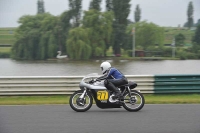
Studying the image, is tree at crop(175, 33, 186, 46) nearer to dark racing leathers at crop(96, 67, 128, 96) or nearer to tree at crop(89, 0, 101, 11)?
tree at crop(89, 0, 101, 11)

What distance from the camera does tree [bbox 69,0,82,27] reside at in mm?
17594

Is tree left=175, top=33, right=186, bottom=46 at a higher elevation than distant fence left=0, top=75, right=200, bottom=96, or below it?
higher

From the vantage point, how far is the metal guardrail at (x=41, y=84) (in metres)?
12.4

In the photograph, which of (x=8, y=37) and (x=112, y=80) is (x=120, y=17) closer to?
(x=8, y=37)

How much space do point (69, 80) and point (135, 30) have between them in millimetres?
6916

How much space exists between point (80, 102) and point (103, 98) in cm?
67

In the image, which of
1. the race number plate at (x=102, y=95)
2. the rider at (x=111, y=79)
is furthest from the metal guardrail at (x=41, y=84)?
the race number plate at (x=102, y=95)

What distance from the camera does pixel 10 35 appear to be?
54.3 feet

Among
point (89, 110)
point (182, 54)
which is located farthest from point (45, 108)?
point (182, 54)

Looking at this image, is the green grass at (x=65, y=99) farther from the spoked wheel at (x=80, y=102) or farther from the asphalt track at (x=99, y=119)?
the spoked wheel at (x=80, y=102)

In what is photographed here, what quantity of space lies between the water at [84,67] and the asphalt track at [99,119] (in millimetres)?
4863

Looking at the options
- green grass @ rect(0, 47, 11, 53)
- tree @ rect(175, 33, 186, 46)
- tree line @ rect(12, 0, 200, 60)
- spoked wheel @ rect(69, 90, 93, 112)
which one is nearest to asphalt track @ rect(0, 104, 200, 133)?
spoked wheel @ rect(69, 90, 93, 112)

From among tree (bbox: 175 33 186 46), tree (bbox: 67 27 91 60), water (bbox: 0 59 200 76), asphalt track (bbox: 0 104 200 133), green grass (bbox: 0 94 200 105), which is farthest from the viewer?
tree (bbox: 67 27 91 60)

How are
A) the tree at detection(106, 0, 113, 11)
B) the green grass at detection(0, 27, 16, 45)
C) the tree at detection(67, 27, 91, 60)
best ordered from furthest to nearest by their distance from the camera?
the tree at detection(106, 0, 113, 11) < the tree at detection(67, 27, 91, 60) < the green grass at detection(0, 27, 16, 45)
